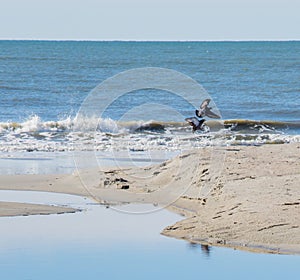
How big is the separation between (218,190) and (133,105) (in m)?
21.0

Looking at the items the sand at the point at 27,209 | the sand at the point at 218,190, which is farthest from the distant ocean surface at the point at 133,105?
the sand at the point at 27,209

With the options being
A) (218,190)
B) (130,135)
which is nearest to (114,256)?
(218,190)

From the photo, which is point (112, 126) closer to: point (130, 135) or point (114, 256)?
point (130, 135)

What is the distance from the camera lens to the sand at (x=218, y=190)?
9391 millimetres

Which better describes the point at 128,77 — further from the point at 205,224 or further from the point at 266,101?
the point at 205,224

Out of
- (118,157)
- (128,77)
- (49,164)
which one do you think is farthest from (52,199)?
A: (128,77)

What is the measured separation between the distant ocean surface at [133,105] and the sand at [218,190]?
5353mm

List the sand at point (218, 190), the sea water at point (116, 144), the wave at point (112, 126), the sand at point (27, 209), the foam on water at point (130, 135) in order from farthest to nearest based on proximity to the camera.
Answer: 1. the wave at point (112, 126)
2. the foam on water at point (130, 135)
3. the sand at point (27, 209)
4. the sand at point (218, 190)
5. the sea water at point (116, 144)

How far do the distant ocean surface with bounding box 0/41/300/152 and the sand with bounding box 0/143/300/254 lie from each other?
535cm

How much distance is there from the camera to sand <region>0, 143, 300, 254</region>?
939 centimetres

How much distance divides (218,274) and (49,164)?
836 cm

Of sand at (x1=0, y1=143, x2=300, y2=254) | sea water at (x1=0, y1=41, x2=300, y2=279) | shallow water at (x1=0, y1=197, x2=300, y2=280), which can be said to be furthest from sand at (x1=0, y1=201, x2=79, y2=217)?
shallow water at (x1=0, y1=197, x2=300, y2=280)

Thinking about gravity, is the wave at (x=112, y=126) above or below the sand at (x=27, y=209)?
above

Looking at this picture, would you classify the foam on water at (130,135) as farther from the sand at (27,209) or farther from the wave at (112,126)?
the sand at (27,209)
